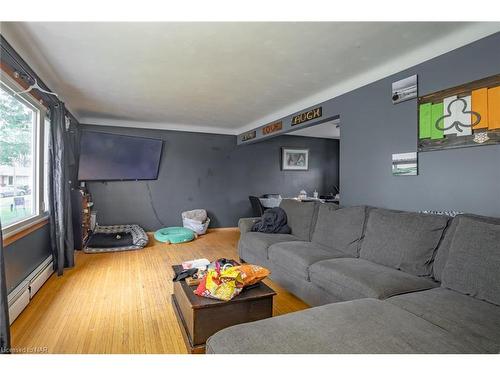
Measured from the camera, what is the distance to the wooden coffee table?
1825 millimetres

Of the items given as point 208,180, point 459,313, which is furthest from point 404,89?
point 208,180

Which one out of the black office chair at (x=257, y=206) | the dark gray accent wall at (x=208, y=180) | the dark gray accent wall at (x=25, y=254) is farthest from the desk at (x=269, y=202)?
the dark gray accent wall at (x=25, y=254)

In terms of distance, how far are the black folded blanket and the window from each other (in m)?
2.59

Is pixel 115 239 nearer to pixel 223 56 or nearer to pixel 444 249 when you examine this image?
pixel 223 56

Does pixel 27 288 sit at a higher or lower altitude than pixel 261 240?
lower

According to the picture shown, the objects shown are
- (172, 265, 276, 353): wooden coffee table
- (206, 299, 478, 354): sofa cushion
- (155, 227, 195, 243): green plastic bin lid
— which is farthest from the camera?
(155, 227, 195, 243): green plastic bin lid

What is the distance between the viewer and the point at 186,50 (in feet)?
8.27

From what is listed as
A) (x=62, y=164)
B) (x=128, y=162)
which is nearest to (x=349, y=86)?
(x=62, y=164)

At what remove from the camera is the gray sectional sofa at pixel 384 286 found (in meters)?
1.22

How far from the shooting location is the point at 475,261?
174cm

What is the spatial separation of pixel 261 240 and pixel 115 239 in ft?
9.56

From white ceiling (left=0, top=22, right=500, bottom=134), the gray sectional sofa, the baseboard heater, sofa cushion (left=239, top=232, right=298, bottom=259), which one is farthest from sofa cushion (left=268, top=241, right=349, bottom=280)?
the baseboard heater

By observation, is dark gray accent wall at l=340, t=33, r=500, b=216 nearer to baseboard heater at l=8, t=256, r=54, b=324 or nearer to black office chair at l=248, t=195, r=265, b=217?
black office chair at l=248, t=195, r=265, b=217

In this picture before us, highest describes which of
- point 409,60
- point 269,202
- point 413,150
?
point 409,60
